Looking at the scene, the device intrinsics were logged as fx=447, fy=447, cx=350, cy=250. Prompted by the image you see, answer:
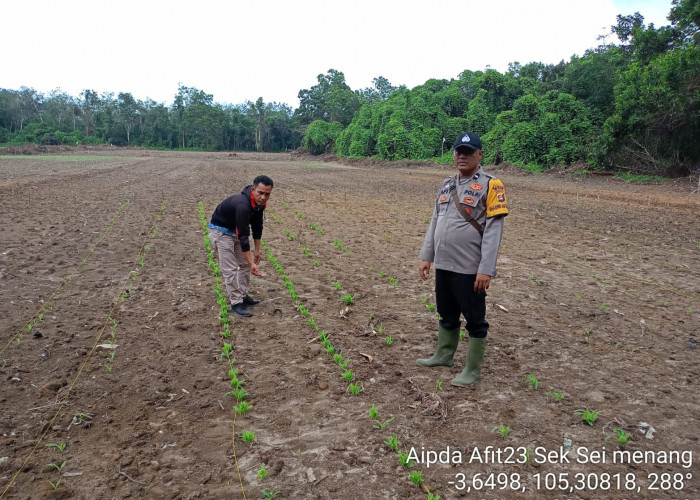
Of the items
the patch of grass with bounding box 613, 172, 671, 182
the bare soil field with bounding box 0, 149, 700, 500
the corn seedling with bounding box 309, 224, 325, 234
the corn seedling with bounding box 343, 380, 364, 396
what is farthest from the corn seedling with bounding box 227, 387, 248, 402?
the patch of grass with bounding box 613, 172, 671, 182

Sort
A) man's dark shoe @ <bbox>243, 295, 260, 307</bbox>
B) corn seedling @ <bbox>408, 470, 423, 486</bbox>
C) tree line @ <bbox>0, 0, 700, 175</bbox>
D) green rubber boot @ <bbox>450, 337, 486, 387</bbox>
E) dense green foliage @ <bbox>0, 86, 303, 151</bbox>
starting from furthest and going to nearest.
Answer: dense green foliage @ <bbox>0, 86, 303, 151</bbox>, tree line @ <bbox>0, 0, 700, 175</bbox>, man's dark shoe @ <bbox>243, 295, 260, 307</bbox>, green rubber boot @ <bbox>450, 337, 486, 387</bbox>, corn seedling @ <bbox>408, 470, 423, 486</bbox>

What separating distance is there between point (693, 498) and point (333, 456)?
213 cm

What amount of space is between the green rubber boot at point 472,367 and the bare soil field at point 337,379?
0.08 meters

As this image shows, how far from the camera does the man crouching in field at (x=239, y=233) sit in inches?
196

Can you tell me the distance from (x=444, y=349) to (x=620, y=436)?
4.92ft

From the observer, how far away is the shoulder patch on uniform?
340 cm

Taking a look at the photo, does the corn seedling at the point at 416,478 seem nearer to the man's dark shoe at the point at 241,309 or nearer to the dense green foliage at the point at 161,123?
the man's dark shoe at the point at 241,309

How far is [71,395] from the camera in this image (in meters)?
3.68

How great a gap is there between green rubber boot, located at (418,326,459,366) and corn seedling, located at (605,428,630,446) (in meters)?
1.36

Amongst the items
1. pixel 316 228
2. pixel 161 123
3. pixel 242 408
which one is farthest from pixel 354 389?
pixel 161 123

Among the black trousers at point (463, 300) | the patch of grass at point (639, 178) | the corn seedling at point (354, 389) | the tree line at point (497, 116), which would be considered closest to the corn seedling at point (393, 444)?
the corn seedling at point (354, 389)

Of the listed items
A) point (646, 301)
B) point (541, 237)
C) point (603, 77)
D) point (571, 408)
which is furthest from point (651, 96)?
point (571, 408)

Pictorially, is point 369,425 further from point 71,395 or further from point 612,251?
point 612,251

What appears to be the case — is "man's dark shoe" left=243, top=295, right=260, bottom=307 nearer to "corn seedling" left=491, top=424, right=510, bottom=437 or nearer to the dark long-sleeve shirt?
the dark long-sleeve shirt
